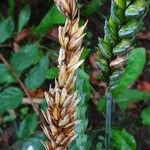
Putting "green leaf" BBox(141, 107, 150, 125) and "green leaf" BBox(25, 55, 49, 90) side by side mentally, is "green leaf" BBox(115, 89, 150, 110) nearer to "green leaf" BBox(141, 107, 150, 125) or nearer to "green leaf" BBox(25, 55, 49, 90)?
"green leaf" BBox(141, 107, 150, 125)

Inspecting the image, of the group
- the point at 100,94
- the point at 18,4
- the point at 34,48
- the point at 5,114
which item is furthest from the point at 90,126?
the point at 18,4

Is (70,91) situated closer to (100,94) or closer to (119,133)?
(119,133)


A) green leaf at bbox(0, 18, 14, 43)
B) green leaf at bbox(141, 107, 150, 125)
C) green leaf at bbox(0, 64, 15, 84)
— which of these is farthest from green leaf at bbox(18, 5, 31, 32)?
green leaf at bbox(141, 107, 150, 125)

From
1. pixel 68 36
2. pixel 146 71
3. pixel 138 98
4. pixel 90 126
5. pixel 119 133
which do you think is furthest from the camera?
pixel 146 71

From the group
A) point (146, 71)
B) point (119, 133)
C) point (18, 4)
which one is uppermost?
Answer: point (18, 4)

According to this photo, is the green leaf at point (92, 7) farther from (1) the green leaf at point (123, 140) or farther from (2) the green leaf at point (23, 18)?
(1) the green leaf at point (123, 140)

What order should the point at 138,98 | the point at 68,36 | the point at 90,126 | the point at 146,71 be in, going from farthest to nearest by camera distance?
the point at 146,71, the point at 90,126, the point at 138,98, the point at 68,36
